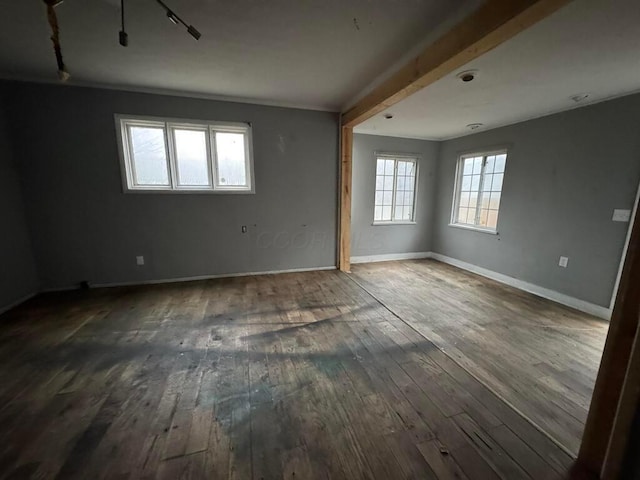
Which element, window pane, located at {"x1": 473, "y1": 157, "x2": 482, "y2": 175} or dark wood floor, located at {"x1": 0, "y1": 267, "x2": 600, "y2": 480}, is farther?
window pane, located at {"x1": 473, "y1": 157, "x2": 482, "y2": 175}

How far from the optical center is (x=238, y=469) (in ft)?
4.17

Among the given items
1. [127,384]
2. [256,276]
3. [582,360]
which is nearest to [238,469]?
[127,384]

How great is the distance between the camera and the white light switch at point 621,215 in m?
2.83

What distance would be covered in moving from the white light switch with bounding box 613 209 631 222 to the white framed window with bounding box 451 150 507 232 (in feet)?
4.69

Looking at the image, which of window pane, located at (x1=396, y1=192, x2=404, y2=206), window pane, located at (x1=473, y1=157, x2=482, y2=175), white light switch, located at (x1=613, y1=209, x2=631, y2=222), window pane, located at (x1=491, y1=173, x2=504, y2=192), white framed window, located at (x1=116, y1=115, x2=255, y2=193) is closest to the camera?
white light switch, located at (x1=613, y1=209, x2=631, y2=222)

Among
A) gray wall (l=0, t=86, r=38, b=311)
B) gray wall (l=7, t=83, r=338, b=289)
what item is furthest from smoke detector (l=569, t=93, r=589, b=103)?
gray wall (l=0, t=86, r=38, b=311)

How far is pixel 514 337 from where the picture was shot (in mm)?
2516

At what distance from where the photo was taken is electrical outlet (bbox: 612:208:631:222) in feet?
9.29

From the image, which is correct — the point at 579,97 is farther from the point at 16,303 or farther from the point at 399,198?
the point at 16,303

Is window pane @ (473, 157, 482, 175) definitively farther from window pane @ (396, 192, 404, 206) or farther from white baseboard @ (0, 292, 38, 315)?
white baseboard @ (0, 292, 38, 315)

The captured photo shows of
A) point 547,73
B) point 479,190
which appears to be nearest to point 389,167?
point 479,190

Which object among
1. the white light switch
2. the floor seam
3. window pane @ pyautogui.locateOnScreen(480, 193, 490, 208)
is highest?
window pane @ pyautogui.locateOnScreen(480, 193, 490, 208)

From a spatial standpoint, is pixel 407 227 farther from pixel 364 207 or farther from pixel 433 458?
pixel 433 458

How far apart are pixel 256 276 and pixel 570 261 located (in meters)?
4.42
